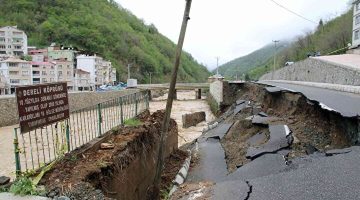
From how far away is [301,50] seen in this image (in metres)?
79.6

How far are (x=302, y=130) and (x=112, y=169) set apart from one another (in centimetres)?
575

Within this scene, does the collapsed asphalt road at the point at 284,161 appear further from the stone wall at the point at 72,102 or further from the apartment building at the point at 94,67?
the apartment building at the point at 94,67

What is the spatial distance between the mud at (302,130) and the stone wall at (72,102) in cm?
2288

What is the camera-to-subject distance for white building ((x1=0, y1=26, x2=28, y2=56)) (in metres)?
86.9

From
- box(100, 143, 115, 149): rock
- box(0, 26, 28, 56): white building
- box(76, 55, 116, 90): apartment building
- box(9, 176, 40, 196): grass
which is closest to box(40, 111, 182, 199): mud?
box(100, 143, 115, 149): rock

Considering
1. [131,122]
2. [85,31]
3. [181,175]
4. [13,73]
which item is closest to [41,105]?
[181,175]

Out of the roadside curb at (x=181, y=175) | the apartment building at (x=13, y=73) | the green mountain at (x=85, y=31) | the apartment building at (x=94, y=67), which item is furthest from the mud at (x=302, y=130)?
the green mountain at (x=85, y=31)

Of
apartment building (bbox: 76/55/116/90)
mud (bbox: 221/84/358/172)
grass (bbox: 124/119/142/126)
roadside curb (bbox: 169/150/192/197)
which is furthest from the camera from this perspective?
apartment building (bbox: 76/55/116/90)

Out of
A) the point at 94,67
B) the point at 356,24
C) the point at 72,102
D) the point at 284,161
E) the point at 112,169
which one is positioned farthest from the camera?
the point at 94,67

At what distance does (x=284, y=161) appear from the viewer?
770 centimetres

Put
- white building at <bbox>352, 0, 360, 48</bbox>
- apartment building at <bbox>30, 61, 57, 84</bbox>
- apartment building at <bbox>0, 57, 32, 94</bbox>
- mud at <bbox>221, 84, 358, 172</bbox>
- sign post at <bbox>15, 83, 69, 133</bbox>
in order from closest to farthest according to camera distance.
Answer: sign post at <bbox>15, 83, 69, 133</bbox> < mud at <bbox>221, 84, 358, 172</bbox> < white building at <bbox>352, 0, 360, 48</bbox> < apartment building at <bbox>0, 57, 32, 94</bbox> < apartment building at <bbox>30, 61, 57, 84</bbox>

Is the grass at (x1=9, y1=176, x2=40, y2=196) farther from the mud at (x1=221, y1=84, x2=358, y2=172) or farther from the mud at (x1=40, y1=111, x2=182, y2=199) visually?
the mud at (x1=221, y1=84, x2=358, y2=172)

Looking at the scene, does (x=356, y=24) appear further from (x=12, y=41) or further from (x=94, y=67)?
(x=12, y=41)

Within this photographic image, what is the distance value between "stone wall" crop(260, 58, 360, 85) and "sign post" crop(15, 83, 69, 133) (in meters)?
14.2
